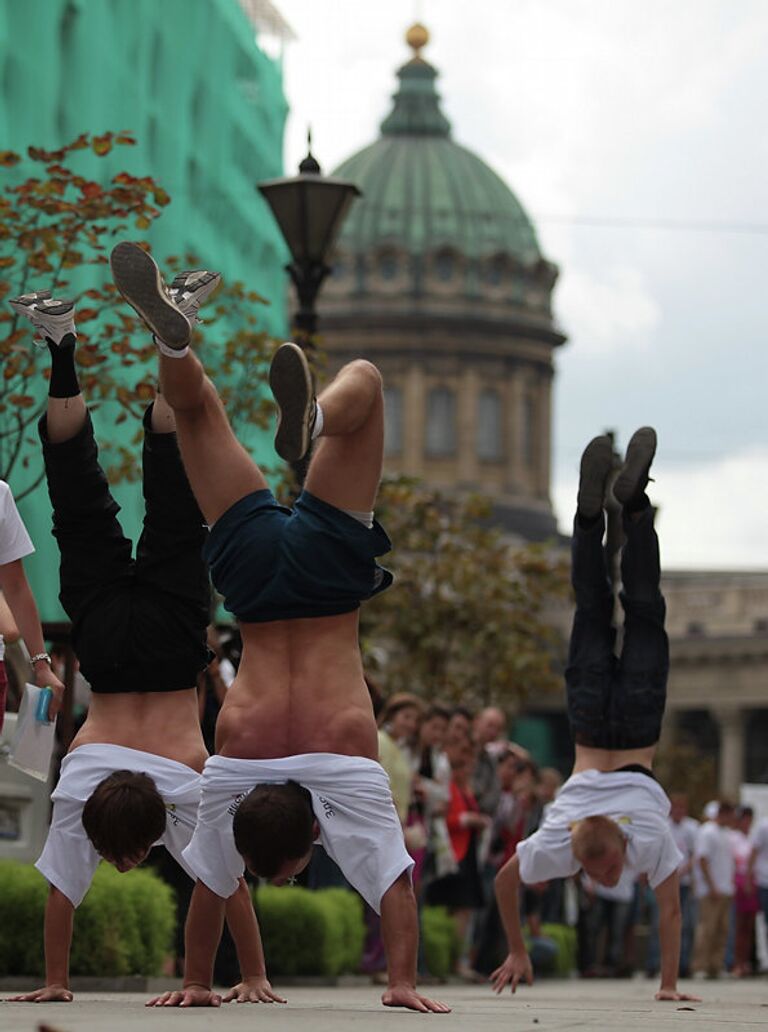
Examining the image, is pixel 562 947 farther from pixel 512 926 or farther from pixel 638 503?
pixel 638 503

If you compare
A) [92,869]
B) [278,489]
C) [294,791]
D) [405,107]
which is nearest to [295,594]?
[294,791]

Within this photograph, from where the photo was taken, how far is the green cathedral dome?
438 ft

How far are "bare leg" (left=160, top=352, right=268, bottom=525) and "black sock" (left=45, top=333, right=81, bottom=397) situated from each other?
21.4 inches

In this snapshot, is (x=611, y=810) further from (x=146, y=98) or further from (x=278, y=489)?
(x=146, y=98)

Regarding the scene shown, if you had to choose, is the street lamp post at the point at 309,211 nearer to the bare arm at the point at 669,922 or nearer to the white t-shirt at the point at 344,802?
the bare arm at the point at 669,922

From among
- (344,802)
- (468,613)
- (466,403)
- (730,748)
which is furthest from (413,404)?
(344,802)

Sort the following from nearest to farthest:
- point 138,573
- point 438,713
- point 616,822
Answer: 1. point 138,573
2. point 616,822
3. point 438,713

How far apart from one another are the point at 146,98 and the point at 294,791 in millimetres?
35650

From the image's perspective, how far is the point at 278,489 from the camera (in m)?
23.7

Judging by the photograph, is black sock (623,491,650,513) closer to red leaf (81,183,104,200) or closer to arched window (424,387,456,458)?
red leaf (81,183,104,200)

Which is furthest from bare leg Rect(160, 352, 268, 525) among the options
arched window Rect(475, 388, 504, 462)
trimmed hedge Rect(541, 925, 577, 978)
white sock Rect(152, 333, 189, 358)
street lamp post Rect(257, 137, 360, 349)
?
arched window Rect(475, 388, 504, 462)

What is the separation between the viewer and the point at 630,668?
11336 millimetres

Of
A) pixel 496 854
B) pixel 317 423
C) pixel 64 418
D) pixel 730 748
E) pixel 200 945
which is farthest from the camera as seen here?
pixel 730 748

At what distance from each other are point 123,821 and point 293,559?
36.6 inches
